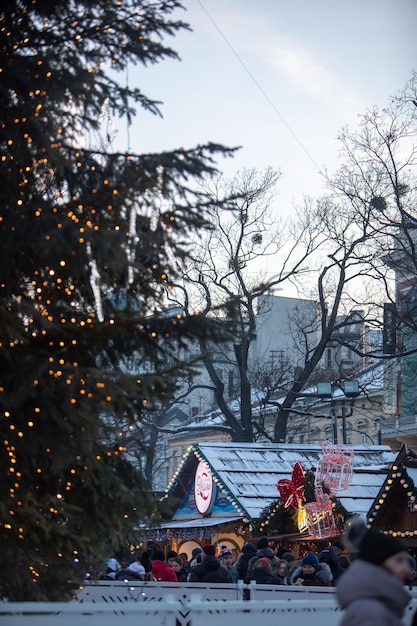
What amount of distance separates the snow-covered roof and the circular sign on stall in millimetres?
403

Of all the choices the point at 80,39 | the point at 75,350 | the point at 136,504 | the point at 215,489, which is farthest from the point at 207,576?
the point at 215,489

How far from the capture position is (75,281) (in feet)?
27.4

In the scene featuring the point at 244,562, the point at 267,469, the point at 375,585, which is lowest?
the point at 244,562

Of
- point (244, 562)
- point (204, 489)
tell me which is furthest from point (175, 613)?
point (204, 489)

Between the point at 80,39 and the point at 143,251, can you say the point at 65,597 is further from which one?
the point at 80,39

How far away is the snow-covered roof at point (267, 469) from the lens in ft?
70.7

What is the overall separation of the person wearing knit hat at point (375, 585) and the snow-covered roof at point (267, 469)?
15321mm

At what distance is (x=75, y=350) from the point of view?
8.11 meters

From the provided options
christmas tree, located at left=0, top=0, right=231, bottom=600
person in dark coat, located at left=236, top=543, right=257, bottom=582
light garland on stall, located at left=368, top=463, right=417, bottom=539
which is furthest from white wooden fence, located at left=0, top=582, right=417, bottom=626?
light garland on stall, located at left=368, top=463, right=417, bottom=539

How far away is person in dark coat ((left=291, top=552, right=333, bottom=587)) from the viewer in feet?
40.0

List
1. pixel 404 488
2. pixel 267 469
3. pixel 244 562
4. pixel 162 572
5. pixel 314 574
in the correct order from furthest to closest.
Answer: pixel 267 469 → pixel 404 488 → pixel 244 562 → pixel 162 572 → pixel 314 574

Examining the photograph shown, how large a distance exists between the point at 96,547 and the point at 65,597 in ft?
1.56

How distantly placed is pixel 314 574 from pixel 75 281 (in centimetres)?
599

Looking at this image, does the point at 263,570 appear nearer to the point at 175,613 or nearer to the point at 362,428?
the point at 175,613
